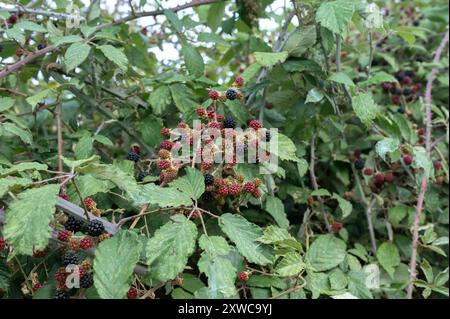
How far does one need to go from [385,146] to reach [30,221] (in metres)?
1.11

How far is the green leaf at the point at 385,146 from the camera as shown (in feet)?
5.27

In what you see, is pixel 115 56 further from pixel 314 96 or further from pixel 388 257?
pixel 388 257

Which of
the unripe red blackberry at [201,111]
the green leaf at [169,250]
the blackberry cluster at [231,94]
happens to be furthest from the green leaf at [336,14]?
the green leaf at [169,250]

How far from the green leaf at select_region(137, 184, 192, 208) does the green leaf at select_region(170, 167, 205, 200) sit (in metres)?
0.02

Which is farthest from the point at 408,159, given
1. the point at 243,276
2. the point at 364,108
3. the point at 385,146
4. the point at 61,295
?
the point at 61,295

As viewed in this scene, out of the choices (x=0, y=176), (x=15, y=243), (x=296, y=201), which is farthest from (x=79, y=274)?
(x=296, y=201)

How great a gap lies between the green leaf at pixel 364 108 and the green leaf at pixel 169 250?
2.39ft

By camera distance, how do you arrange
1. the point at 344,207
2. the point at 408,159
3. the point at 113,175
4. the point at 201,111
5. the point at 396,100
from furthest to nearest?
the point at 396,100 < the point at 408,159 < the point at 344,207 < the point at 201,111 < the point at 113,175

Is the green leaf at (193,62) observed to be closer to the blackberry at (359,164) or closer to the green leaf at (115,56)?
the green leaf at (115,56)

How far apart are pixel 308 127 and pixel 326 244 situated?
0.43 metres

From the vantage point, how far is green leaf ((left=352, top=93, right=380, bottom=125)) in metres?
1.56

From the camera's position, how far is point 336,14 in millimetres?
1461

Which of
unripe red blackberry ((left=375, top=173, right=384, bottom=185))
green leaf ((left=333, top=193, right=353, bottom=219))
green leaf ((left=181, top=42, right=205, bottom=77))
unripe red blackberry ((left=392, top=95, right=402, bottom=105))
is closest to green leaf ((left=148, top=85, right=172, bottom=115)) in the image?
green leaf ((left=181, top=42, right=205, bottom=77))

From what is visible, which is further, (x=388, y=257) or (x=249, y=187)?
(x=388, y=257)
